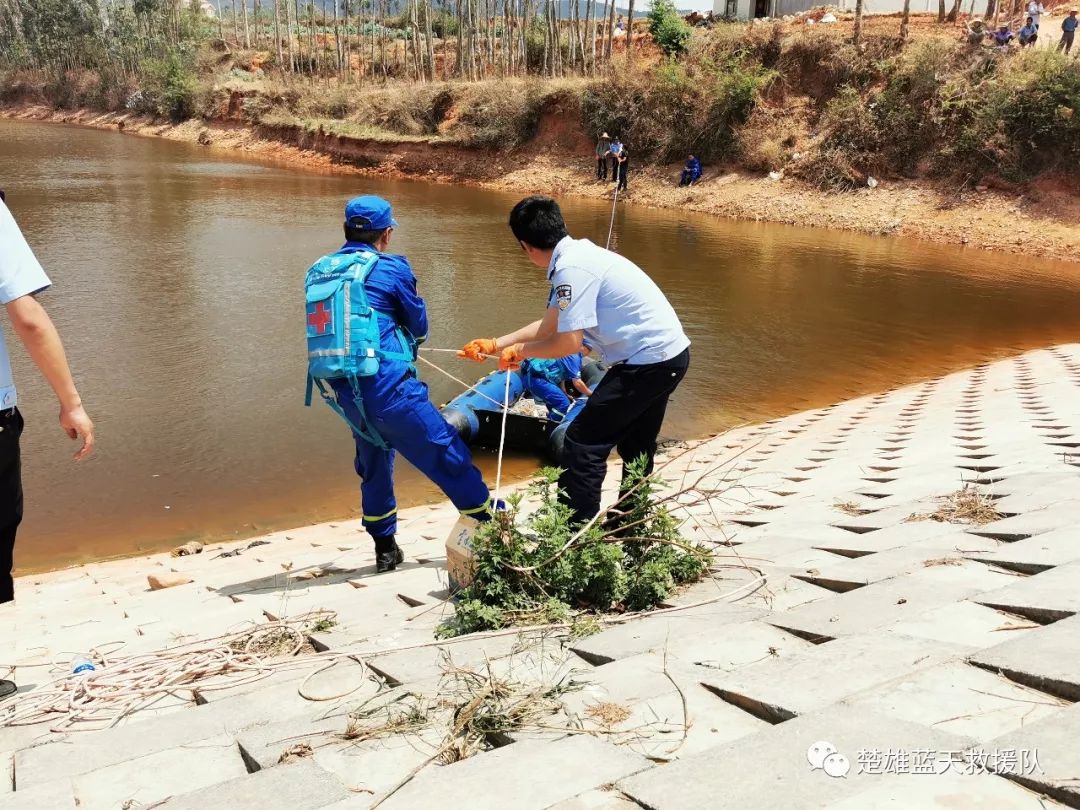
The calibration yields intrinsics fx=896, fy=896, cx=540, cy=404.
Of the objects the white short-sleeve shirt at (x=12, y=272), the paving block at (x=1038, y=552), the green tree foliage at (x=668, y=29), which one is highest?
the green tree foliage at (x=668, y=29)

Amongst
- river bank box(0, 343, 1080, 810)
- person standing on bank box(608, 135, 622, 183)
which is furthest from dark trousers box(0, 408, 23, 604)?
person standing on bank box(608, 135, 622, 183)

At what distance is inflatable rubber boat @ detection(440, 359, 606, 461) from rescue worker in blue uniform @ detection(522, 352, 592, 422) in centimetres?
7

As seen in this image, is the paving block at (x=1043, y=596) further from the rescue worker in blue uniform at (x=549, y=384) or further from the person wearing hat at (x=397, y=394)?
the rescue worker in blue uniform at (x=549, y=384)

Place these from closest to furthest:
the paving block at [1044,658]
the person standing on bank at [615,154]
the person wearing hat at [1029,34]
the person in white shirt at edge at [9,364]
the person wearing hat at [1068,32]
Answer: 1. the paving block at [1044,658]
2. the person in white shirt at edge at [9,364]
3. the person wearing hat at [1068,32]
4. the person wearing hat at [1029,34]
5. the person standing on bank at [615,154]

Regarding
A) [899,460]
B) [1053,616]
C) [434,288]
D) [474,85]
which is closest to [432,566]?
[1053,616]

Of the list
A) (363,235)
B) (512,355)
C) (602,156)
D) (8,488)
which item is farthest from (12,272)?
(602,156)

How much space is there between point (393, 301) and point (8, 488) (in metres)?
2.13

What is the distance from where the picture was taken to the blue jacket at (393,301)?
4688 millimetres

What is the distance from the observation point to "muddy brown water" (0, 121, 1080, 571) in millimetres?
7789

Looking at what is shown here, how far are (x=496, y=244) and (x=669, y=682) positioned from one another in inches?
754

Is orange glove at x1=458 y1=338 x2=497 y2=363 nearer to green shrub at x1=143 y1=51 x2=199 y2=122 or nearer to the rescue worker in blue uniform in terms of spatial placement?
the rescue worker in blue uniform

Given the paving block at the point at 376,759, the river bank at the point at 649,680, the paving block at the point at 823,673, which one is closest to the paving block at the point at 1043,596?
the river bank at the point at 649,680

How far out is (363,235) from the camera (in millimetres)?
4832

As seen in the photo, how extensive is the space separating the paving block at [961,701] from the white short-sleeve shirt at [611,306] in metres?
2.10
